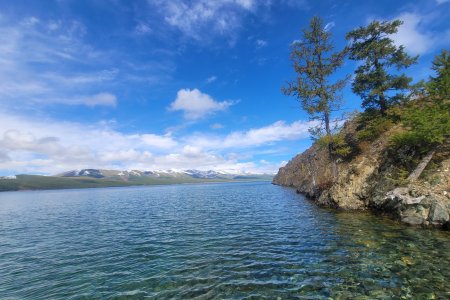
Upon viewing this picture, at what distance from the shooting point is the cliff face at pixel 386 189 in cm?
2408

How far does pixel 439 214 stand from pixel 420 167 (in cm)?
757

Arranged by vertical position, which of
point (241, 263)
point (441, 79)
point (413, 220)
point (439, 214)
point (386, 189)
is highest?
point (441, 79)

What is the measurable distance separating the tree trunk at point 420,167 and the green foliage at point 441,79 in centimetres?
675

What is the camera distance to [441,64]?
3102cm

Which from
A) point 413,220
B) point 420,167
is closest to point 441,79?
point 420,167

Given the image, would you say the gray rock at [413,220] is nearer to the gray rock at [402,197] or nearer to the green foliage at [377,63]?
the gray rock at [402,197]

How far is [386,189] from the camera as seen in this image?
3102 centimetres

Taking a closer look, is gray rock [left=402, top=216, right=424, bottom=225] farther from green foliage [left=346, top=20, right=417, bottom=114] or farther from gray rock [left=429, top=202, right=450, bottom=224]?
green foliage [left=346, top=20, right=417, bottom=114]

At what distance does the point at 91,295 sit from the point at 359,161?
38.2 m

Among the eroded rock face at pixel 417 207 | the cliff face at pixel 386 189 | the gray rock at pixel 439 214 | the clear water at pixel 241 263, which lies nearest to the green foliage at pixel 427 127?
the cliff face at pixel 386 189

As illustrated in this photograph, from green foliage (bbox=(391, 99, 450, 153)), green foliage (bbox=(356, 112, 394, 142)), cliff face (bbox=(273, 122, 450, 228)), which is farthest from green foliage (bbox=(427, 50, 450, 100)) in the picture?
green foliage (bbox=(356, 112, 394, 142))

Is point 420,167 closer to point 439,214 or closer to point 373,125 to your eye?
point 439,214

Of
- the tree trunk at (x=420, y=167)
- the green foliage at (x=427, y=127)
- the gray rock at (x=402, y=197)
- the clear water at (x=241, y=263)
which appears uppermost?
the green foliage at (x=427, y=127)

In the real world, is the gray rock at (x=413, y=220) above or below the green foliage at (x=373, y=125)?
below
